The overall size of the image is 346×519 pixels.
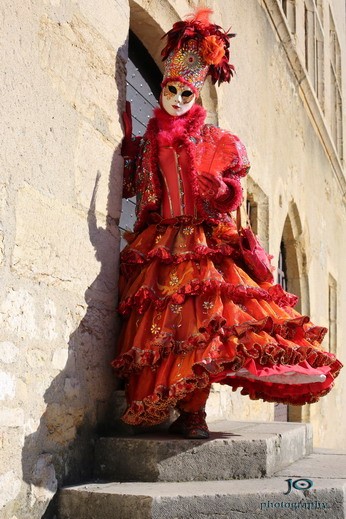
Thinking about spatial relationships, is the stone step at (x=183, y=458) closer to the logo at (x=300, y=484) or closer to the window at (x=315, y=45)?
the logo at (x=300, y=484)

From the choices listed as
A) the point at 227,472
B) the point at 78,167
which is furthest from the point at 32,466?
the point at 78,167

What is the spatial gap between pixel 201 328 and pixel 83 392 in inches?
21.9

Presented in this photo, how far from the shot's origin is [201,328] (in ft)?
9.04

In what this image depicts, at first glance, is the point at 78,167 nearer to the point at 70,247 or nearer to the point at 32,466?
the point at 70,247

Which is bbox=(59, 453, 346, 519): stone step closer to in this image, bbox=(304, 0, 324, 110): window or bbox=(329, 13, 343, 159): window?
bbox=(304, 0, 324, 110): window

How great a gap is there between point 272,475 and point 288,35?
5.16 m

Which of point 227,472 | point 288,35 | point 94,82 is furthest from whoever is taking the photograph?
point 288,35

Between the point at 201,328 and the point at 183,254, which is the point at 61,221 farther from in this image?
the point at 201,328

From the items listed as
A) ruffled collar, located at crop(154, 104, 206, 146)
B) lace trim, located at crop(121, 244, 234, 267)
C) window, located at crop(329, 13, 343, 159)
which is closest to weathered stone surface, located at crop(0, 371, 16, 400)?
lace trim, located at crop(121, 244, 234, 267)

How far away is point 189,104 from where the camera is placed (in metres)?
3.31

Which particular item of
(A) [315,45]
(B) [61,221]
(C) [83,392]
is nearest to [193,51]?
(B) [61,221]

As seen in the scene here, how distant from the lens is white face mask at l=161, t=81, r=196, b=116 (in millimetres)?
3262

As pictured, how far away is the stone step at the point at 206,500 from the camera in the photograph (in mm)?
2482

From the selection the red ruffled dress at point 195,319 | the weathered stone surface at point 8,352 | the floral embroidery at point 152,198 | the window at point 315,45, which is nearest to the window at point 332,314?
the window at point 315,45
